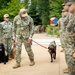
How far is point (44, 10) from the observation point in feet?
131

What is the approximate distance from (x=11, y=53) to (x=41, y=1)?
29.0m

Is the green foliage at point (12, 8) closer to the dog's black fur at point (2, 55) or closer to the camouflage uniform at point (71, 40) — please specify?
the dog's black fur at point (2, 55)

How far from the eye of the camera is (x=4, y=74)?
9.14m

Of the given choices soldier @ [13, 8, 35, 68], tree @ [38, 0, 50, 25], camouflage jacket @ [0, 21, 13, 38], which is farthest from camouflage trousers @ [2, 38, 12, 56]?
tree @ [38, 0, 50, 25]

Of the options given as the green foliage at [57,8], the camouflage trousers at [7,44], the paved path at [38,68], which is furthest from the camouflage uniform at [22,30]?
the green foliage at [57,8]

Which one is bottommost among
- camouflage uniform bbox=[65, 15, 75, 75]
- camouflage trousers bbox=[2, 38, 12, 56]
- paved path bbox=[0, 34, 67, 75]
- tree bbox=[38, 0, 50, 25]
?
tree bbox=[38, 0, 50, 25]

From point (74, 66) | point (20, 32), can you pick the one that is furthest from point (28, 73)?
point (74, 66)

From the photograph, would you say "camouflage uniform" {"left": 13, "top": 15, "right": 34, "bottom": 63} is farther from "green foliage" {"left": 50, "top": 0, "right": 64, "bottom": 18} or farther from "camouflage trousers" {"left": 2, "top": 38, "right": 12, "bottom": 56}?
"green foliage" {"left": 50, "top": 0, "right": 64, "bottom": 18}

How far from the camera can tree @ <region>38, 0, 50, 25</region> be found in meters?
38.3

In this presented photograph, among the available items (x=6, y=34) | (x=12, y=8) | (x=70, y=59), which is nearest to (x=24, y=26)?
(x=6, y=34)

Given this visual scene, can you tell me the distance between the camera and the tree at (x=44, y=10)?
3825 centimetres

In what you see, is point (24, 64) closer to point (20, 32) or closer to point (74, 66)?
point (20, 32)

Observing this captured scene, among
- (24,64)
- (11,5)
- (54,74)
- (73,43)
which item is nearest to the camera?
(73,43)

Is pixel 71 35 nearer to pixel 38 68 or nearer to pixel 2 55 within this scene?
pixel 38 68
